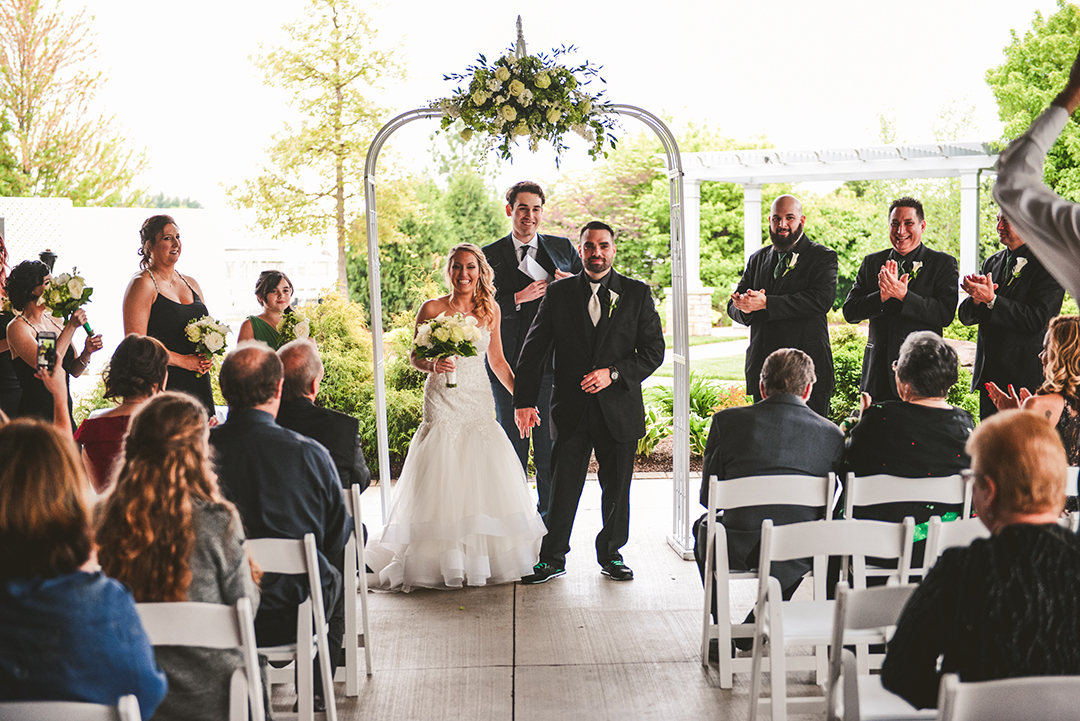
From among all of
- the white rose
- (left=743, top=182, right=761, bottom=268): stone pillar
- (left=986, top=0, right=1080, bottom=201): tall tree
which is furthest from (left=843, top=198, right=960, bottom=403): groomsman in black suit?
(left=743, top=182, right=761, bottom=268): stone pillar

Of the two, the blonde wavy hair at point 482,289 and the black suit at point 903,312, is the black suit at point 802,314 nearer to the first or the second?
the black suit at point 903,312

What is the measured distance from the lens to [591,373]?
471 cm

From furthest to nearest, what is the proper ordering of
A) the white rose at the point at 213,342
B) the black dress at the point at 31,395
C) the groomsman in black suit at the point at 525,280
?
the groomsman in black suit at the point at 525,280 → the white rose at the point at 213,342 → the black dress at the point at 31,395

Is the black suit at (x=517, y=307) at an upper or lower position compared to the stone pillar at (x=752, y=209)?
lower

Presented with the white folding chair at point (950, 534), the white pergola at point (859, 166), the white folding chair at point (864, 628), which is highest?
the white pergola at point (859, 166)

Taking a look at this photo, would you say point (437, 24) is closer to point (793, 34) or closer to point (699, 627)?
point (793, 34)

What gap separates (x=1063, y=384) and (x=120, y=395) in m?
3.71

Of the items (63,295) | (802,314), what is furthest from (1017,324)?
(63,295)

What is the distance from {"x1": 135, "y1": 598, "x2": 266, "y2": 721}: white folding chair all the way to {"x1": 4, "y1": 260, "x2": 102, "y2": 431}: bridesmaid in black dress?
2739mm

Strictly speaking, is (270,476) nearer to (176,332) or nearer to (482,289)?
(176,332)

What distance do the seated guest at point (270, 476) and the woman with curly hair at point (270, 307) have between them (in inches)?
76.9

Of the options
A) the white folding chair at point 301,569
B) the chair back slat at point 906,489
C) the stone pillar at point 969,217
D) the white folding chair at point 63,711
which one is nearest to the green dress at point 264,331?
the white folding chair at point 301,569

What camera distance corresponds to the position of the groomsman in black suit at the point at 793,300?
5180 mm

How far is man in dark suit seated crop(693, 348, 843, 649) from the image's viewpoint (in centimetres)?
360
